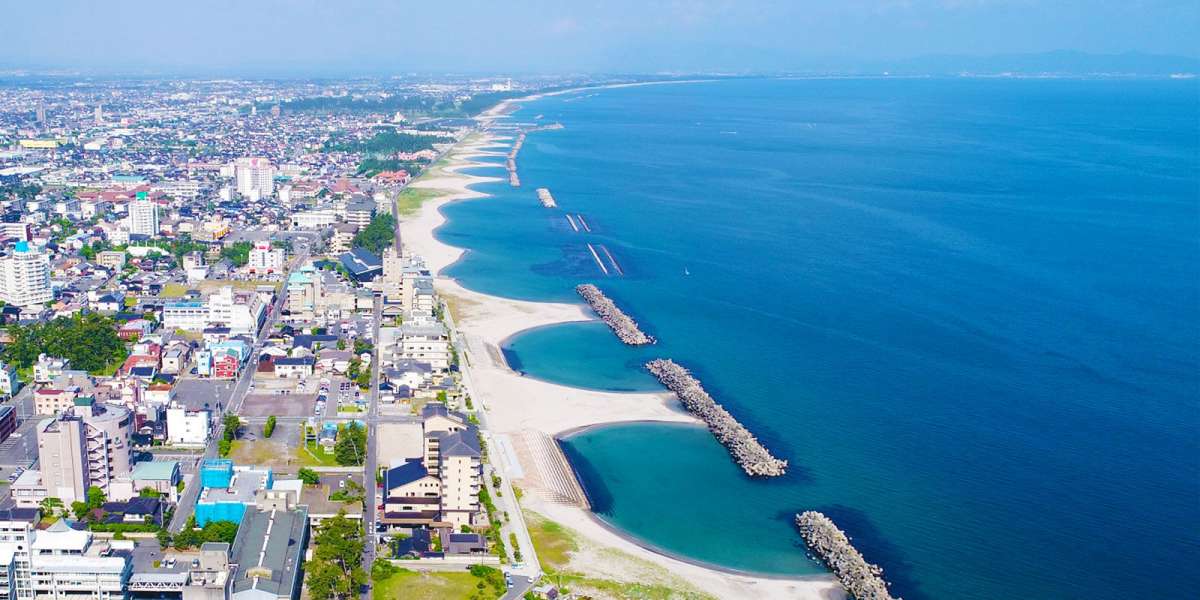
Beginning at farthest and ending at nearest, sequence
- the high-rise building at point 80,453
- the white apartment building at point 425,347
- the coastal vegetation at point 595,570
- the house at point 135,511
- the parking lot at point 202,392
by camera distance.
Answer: the white apartment building at point 425,347 < the parking lot at point 202,392 < the high-rise building at point 80,453 < the house at point 135,511 < the coastal vegetation at point 595,570

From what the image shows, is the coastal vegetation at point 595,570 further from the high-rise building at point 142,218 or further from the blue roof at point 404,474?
the high-rise building at point 142,218

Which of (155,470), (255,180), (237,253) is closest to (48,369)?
(155,470)

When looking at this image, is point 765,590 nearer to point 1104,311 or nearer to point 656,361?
point 656,361

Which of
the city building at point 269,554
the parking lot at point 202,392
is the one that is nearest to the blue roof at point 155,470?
the city building at point 269,554

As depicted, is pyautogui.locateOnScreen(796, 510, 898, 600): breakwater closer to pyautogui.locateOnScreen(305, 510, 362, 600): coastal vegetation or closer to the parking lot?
pyautogui.locateOnScreen(305, 510, 362, 600): coastal vegetation

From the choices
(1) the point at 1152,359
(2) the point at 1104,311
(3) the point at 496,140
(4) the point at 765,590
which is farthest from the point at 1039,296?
(3) the point at 496,140

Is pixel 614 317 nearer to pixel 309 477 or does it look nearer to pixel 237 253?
pixel 309 477

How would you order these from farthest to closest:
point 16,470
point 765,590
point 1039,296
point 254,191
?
Result: point 254,191 → point 1039,296 → point 16,470 → point 765,590
